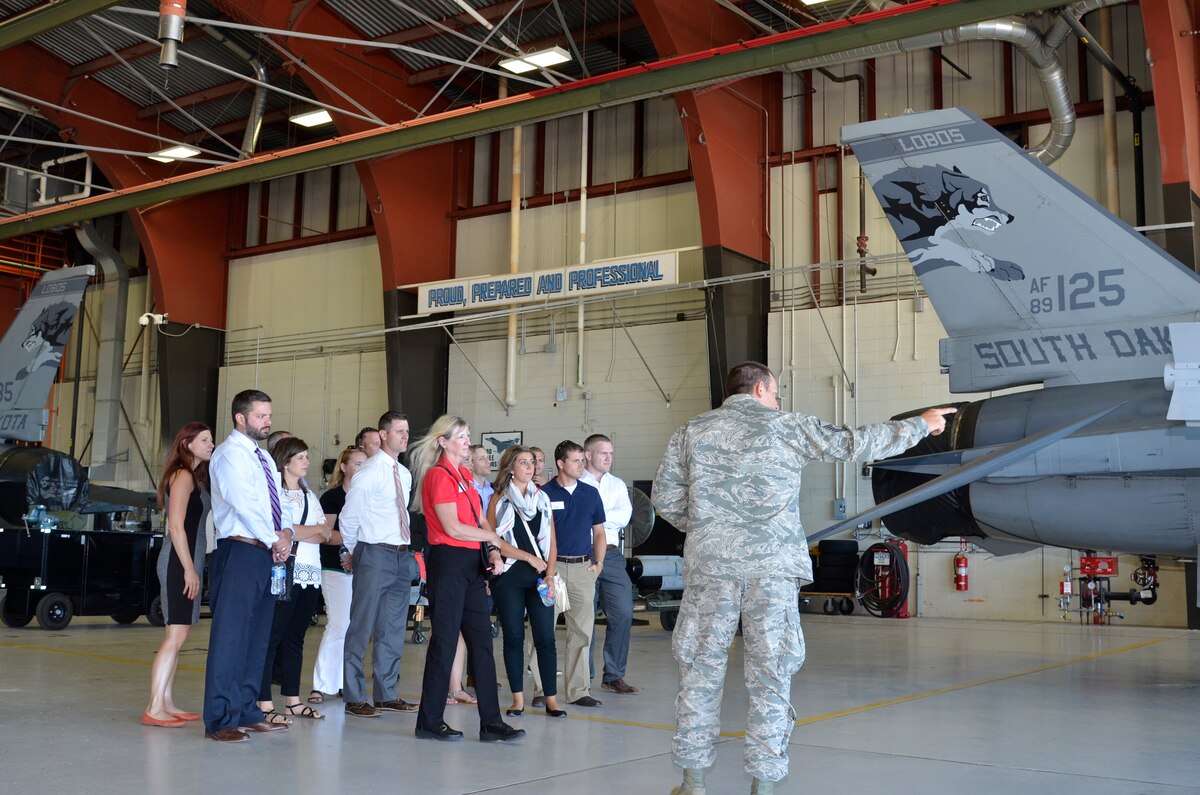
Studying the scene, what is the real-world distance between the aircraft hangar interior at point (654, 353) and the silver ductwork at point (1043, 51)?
8 centimetres

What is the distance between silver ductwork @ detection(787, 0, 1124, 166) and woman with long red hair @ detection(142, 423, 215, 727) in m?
9.98

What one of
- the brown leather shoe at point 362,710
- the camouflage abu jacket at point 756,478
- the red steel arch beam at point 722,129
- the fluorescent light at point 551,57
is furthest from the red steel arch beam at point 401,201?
the camouflage abu jacket at point 756,478

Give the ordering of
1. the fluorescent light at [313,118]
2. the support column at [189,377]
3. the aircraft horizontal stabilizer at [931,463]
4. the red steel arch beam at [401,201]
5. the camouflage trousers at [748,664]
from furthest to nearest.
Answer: the support column at [189,377] < the fluorescent light at [313,118] < the red steel arch beam at [401,201] < the aircraft horizontal stabilizer at [931,463] < the camouflage trousers at [748,664]

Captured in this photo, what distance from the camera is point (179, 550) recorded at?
5406mm

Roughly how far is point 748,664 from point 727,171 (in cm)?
1389

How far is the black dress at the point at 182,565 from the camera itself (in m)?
5.46

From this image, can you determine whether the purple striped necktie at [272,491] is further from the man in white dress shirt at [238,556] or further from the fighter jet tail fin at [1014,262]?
the fighter jet tail fin at [1014,262]

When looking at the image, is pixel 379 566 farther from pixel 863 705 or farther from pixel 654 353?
pixel 654 353

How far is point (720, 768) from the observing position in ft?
14.7

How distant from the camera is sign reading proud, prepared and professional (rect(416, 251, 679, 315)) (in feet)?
54.1

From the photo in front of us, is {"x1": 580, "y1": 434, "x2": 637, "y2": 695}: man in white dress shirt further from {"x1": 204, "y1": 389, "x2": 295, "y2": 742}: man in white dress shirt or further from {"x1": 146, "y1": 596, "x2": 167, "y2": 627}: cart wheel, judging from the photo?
{"x1": 146, "y1": 596, "x2": 167, "y2": 627}: cart wheel

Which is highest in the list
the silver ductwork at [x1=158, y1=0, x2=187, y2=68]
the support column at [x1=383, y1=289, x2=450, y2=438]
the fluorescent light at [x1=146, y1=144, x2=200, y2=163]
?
the fluorescent light at [x1=146, y1=144, x2=200, y2=163]

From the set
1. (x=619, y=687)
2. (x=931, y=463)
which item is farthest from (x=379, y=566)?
(x=931, y=463)

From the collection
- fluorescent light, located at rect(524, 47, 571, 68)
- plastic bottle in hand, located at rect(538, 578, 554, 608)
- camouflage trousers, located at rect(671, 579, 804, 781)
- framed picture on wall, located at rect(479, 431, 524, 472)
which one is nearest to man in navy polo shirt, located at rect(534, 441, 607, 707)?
plastic bottle in hand, located at rect(538, 578, 554, 608)
